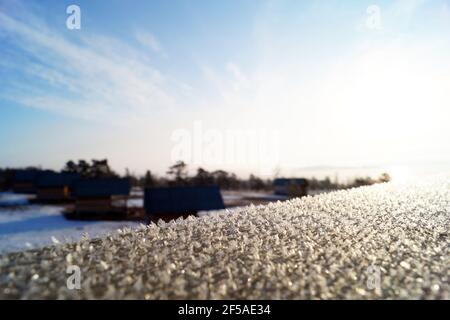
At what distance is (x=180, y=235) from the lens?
529cm

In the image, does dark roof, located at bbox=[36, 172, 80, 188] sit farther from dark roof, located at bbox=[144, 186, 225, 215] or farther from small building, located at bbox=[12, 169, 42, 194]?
dark roof, located at bbox=[144, 186, 225, 215]

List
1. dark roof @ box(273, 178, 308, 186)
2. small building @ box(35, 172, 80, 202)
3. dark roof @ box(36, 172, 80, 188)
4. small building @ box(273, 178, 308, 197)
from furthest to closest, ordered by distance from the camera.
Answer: dark roof @ box(273, 178, 308, 186) < small building @ box(273, 178, 308, 197) < small building @ box(35, 172, 80, 202) < dark roof @ box(36, 172, 80, 188)

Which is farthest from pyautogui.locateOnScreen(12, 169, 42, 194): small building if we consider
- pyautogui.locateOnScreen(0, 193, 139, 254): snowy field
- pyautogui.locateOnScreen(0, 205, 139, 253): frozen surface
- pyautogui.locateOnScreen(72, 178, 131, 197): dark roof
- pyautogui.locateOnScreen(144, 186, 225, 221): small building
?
pyautogui.locateOnScreen(144, 186, 225, 221): small building

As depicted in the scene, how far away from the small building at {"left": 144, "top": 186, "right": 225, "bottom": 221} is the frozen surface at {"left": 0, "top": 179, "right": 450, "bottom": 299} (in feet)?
91.3

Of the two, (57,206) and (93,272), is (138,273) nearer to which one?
(93,272)

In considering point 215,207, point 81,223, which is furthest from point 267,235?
point 81,223

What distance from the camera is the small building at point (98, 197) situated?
50.1 meters

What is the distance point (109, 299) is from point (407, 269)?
11.4ft

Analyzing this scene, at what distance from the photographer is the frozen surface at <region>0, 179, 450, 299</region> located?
3.39m

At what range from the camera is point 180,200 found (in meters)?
35.1

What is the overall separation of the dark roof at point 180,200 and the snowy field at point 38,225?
15.6 ft

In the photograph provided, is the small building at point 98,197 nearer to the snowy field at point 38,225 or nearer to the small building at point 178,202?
the snowy field at point 38,225

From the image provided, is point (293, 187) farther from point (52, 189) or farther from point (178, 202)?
point (52, 189)

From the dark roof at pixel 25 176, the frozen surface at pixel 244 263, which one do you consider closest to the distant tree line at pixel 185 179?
the dark roof at pixel 25 176
